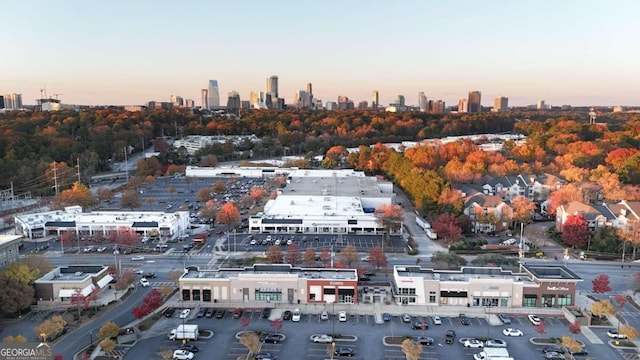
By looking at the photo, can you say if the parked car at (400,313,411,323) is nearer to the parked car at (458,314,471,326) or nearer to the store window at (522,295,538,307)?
the parked car at (458,314,471,326)

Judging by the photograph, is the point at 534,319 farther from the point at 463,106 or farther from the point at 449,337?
the point at 463,106

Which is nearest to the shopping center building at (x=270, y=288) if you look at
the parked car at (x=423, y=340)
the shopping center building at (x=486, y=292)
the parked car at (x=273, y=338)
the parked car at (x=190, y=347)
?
the shopping center building at (x=486, y=292)

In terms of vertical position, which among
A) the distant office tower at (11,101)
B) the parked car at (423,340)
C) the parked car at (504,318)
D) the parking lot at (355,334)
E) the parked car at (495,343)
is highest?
the distant office tower at (11,101)

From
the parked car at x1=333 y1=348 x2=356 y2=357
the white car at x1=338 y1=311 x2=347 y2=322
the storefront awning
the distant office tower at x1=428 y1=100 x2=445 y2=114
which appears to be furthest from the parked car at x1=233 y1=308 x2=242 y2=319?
the distant office tower at x1=428 y1=100 x2=445 y2=114

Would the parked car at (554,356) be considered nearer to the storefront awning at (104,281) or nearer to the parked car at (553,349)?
the parked car at (553,349)

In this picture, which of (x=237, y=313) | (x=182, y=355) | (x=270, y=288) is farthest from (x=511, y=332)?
(x=182, y=355)

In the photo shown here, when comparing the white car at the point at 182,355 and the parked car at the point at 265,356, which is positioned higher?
the white car at the point at 182,355
